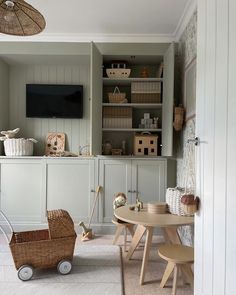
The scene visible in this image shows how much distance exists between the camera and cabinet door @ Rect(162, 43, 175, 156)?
3.12m

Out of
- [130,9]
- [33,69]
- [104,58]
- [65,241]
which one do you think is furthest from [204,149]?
[33,69]

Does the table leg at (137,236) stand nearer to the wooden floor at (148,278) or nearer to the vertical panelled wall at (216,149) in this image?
the wooden floor at (148,278)

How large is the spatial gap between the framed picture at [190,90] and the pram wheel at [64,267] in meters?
1.76

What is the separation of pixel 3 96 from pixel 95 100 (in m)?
1.37

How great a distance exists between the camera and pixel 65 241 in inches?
92.7

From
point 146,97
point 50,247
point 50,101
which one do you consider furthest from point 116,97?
point 50,247

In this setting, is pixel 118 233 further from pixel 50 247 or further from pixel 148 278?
pixel 50 247

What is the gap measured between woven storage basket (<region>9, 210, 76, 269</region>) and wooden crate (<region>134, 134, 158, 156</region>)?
1480 mm

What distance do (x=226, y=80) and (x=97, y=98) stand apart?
225cm

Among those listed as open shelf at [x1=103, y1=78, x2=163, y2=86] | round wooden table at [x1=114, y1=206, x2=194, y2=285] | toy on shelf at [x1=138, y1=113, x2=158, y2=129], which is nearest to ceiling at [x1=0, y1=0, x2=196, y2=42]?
open shelf at [x1=103, y1=78, x2=163, y2=86]

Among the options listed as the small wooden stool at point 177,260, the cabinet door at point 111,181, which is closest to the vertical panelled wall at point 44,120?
the cabinet door at point 111,181

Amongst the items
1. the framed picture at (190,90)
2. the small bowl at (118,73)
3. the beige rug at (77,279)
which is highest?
the small bowl at (118,73)

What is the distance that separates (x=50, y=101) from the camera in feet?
12.5

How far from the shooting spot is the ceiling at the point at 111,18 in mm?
2752
